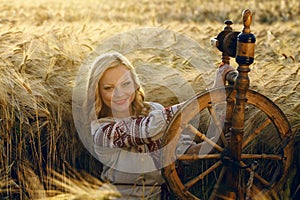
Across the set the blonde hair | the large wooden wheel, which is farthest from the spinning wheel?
the blonde hair

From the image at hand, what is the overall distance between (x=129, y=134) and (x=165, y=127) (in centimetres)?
16

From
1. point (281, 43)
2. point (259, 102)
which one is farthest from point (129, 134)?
point (281, 43)

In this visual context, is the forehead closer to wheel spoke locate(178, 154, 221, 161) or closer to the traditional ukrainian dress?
the traditional ukrainian dress

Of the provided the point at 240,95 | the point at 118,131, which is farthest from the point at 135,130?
the point at 240,95

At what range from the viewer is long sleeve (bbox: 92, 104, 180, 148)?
2.34m

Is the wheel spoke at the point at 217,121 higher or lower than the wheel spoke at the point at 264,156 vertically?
higher

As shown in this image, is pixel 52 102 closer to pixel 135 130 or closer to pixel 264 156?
pixel 135 130

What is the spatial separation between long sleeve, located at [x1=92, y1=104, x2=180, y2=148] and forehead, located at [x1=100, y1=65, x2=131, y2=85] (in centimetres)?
18

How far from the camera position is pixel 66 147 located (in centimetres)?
293

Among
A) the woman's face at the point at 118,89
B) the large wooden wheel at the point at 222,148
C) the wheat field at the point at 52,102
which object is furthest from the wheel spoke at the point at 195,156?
the woman's face at the point at 118,89

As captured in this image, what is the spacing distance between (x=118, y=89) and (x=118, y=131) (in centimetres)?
20

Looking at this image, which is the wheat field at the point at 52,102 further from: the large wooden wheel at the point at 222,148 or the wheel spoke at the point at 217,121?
the wheel spoke at the point at 217,121

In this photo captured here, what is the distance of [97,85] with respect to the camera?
2.50 m

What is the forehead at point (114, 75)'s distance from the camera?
251 cm
